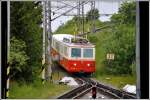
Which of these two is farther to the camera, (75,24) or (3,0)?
(75,24)

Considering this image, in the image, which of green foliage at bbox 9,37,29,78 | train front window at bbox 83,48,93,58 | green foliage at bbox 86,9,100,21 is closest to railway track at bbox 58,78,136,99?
train front window at bbox 83,48,93,58

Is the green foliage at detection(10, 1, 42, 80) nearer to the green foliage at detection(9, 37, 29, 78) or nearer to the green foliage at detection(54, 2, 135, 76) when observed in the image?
the green foliage at detection(9, 37, 29, 78)

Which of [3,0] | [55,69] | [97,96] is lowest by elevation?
[97,96]

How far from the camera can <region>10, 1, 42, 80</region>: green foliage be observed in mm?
3201

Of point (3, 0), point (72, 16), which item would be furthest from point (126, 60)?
point (3, 0)

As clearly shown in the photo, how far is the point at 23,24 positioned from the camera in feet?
10.7

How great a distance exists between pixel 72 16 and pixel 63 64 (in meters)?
0.43

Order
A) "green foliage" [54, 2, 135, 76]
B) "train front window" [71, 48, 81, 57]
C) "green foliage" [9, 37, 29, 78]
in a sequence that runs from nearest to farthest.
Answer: "green foliage" [9, 37, 29, 78]
"green foliage" [54, 2, 135, 76]
"train front window" [71, 48, 81, 57]

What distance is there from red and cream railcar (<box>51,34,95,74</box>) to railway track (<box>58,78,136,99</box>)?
100mm

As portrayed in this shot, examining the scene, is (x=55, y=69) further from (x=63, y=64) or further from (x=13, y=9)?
(x=13, y=9)

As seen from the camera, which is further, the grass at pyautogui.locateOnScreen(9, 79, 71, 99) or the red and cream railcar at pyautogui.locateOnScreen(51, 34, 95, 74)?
the red and cream railcar at pyautogui.locateOnScreen(51, 34, 95, 74)

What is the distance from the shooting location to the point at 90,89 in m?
3.32

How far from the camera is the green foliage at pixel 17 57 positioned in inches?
125

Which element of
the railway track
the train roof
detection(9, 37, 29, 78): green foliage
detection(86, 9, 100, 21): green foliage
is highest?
detection(86, 9, 100, 21): green foliage
